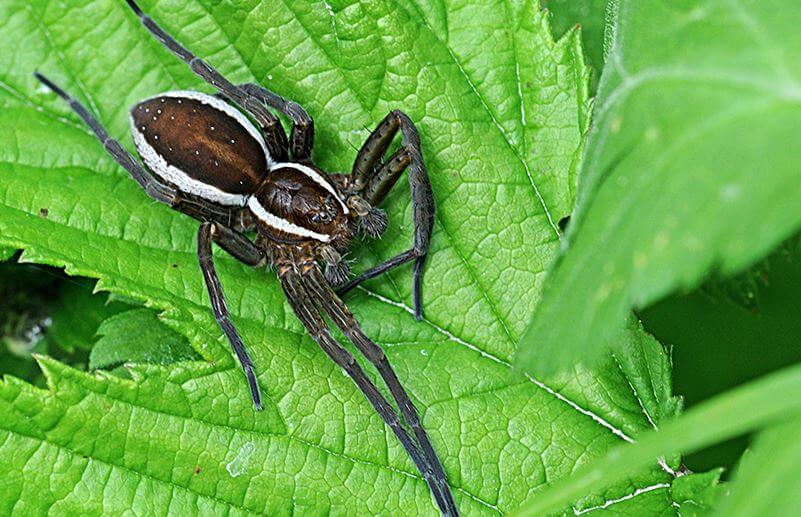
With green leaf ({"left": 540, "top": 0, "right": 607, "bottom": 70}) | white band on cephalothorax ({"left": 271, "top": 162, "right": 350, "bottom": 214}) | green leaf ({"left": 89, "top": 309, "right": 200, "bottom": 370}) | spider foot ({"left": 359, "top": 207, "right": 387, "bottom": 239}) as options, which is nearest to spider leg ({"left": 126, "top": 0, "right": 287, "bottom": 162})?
white band on cephalothorax ({"left": 271, "top": 162, "right": 350, "bottom": 214})

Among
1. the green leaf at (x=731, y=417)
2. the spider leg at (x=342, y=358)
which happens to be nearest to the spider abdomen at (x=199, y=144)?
the spider leg at (x=342, y=358)

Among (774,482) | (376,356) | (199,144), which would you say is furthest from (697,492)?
(199,144)

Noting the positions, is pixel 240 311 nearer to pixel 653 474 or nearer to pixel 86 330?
pixel 86 330

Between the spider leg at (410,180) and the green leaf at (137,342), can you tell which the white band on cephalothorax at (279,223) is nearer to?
the spider leg at (410,180)

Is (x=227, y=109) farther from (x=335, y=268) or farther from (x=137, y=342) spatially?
(x=137, y=342)

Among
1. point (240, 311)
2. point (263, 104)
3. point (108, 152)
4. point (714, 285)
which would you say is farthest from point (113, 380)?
point (714, 285)
